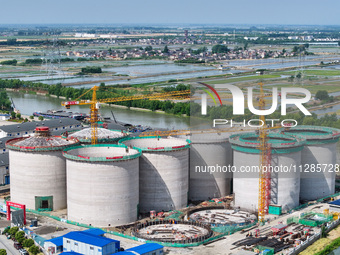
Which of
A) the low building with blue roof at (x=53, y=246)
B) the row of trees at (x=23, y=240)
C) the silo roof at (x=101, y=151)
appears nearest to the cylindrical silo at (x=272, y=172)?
the silo roof at (x=101, y=151)

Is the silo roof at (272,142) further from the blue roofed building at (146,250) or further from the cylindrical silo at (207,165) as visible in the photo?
the blue roofed building at (146,250)

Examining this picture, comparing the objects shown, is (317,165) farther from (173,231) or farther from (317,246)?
(173,231)

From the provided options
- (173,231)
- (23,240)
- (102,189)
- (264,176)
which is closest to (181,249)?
(173,231)

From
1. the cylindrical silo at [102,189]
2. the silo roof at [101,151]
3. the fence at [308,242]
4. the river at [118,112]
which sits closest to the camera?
the fence at [308,242]

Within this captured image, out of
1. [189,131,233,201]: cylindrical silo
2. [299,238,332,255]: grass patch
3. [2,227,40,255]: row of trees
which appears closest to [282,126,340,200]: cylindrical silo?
[189,131,233,201]: cylindrical silo

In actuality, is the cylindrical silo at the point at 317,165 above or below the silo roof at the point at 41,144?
below

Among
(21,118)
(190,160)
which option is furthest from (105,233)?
(21,118)
